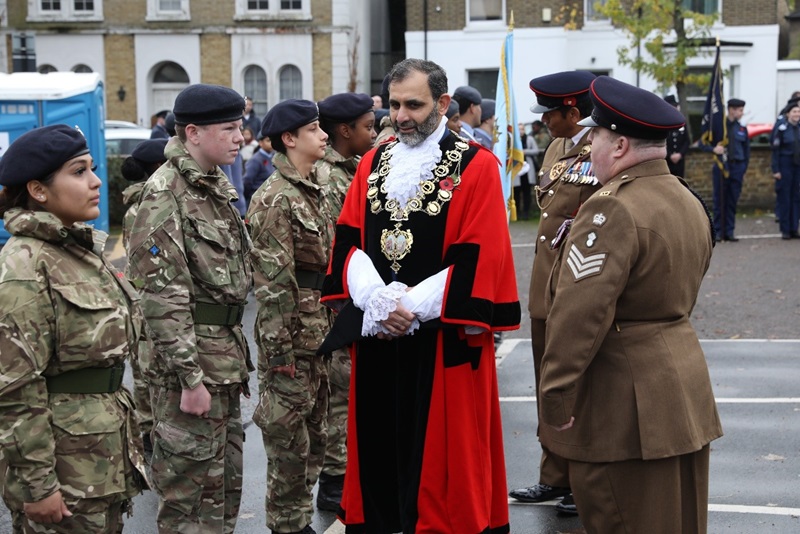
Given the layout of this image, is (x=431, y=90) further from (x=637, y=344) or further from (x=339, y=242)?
(x=637, y=344)

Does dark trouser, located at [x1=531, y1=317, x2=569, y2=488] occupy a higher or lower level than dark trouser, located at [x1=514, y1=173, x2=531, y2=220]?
higher

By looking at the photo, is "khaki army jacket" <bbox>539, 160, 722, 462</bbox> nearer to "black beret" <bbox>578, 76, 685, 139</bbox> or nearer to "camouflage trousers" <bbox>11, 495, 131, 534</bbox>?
"black beret" <bbox>578, 76, 685, 139</bbox>

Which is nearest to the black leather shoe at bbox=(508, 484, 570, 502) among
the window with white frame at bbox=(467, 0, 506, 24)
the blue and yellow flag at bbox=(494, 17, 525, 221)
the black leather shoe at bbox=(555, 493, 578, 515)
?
the black leather shoe at bbox=(555, 493, 578, 515)

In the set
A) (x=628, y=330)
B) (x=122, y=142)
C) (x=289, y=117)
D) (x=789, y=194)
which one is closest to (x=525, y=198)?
(x=789, y=194)

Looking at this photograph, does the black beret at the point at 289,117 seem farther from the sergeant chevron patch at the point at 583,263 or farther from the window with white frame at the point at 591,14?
the window with white frame at the point at 591,14

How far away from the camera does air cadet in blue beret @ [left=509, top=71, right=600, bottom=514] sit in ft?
19.3

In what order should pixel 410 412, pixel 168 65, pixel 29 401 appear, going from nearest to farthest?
pixel 29 401
pixel 410 412
pixel 168 65

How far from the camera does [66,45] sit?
37312 mm

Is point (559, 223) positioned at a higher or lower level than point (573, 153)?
lower

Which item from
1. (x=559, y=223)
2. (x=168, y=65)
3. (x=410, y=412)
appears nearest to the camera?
(x=410, y=412)

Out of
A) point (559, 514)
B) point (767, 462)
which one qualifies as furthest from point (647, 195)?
point (767, 462)

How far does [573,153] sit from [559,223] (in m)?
0.41

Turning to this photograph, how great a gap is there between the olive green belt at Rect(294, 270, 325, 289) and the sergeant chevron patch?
6.90ft

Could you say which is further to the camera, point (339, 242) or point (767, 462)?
point (767, 462)
